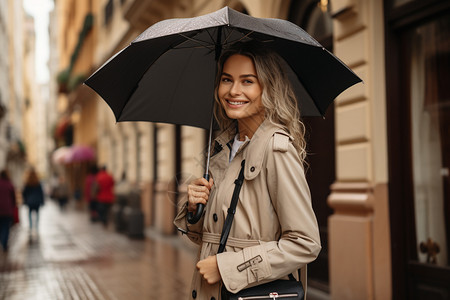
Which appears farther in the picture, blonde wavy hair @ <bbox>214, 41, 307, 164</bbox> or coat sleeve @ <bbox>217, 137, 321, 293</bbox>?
blonde wavy hair @ <bbox>214, 41, 307, 164</bbox>

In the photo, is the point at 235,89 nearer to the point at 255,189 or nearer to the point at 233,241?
the point at 255,189

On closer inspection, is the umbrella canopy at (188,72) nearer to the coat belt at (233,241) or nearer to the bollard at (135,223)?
the coat belt at (233,241)

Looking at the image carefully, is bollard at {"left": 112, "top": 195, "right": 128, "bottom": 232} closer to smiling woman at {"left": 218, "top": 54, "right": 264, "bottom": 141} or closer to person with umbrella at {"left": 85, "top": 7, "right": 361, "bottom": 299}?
person with umbrella at {"left": 85, "top": 7, "right": 361, "bottom": 299}

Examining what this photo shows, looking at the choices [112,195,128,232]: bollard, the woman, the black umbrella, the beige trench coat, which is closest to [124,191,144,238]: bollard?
[112,195,128,232]: bollard

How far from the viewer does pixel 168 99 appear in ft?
9.53

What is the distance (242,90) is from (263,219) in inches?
22.5

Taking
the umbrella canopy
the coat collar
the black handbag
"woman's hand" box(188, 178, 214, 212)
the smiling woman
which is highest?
the umbrella canopy

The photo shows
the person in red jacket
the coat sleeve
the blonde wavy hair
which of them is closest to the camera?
the coat sleeve

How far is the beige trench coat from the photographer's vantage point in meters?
1.93

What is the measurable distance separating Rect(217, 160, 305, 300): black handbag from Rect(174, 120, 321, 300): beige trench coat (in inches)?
1.0

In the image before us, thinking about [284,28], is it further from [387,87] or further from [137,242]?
[137,242]

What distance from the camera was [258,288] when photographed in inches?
78.3

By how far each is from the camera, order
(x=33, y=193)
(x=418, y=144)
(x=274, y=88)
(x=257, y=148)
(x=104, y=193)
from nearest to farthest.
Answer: (x=257, y=148) → (x=274, y=88) → (x=418, y=144) → (x=33, y=193) → (x=104, y=193)

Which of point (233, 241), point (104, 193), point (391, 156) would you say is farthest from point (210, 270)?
point (104, 193)
